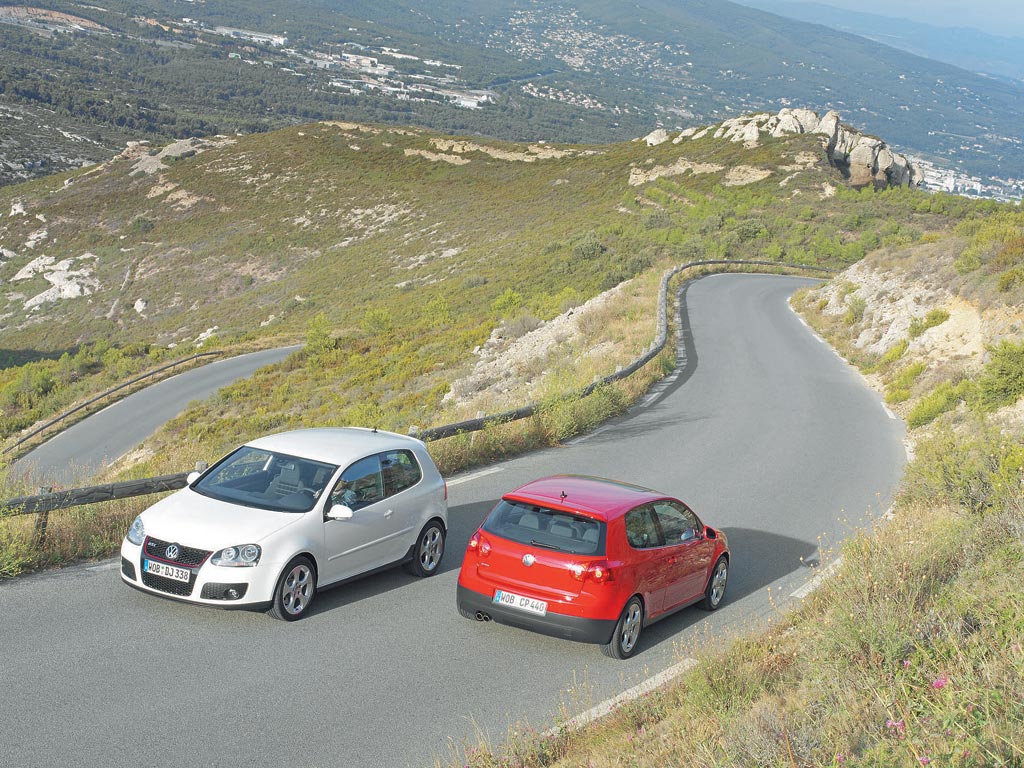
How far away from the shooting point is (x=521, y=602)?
25.4ft

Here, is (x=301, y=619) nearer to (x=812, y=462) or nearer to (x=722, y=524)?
(x=722, y=524)

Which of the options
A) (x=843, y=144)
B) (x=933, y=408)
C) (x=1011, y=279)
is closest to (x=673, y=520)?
(x=933, y=408)

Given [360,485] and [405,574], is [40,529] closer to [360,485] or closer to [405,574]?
[360,485]

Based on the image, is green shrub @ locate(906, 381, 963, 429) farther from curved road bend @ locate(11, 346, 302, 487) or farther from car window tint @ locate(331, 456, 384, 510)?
curved road bend @ locate(11, 346, 302, 487)

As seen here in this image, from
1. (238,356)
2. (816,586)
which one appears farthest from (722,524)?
(238,356)

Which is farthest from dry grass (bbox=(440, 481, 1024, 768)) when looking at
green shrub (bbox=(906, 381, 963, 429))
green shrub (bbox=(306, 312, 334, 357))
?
green shrub (bbox=(306, 312, 334, 357))

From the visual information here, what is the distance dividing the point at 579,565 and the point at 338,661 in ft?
6.50

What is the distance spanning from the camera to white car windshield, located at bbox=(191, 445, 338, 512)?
27.6ft

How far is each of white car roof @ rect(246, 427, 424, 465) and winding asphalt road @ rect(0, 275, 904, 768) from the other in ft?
4.20

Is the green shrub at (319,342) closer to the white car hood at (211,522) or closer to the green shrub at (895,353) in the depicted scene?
the green shrub at (895,353)

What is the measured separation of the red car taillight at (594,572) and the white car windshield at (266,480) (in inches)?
96.0

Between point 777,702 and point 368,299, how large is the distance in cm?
5036

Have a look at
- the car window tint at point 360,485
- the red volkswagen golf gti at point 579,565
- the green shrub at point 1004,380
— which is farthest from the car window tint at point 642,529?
the green shrub at point 1004,380

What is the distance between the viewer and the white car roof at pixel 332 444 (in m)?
8.91
